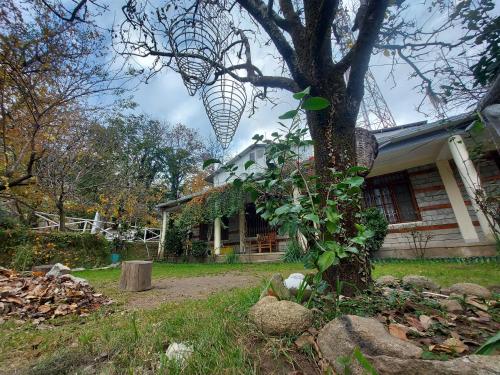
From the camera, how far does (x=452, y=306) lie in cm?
159

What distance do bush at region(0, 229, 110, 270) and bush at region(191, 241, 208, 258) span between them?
3.66m

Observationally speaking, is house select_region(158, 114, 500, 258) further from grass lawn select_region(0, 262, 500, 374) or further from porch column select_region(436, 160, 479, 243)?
grass lawn select_region(0, 262, 500, 374)

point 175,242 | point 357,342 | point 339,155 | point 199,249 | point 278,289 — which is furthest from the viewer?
point 175,242

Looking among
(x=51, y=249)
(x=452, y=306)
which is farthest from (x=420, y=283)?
(x=51, y=249)

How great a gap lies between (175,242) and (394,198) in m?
10.2

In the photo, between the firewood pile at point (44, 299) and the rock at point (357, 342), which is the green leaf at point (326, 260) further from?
the firewood pile at point (44, 299)

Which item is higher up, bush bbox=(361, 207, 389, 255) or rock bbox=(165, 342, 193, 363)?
bush bbox=(361, 207, 389, 255)

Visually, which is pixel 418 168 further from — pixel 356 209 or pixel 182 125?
pixel 182 125

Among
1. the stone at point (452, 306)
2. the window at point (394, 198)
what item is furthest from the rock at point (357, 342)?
the window at point (394, 198)

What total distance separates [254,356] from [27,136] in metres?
7.65

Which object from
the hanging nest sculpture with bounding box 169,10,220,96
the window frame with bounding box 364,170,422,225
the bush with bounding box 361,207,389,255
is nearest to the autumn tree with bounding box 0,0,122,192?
the hanging nest sculpture with bounding box 169,10,220,96

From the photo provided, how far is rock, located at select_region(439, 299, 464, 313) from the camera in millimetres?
1558

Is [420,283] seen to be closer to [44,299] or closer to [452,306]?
[452,306]

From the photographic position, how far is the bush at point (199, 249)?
11461 mm
